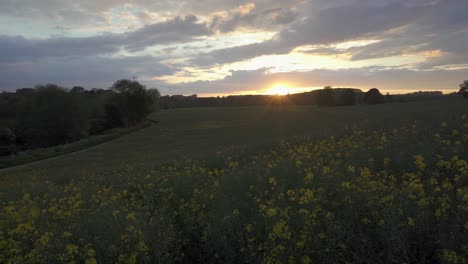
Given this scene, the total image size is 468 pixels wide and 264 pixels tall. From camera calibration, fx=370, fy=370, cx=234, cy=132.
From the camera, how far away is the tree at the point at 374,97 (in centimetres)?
7769

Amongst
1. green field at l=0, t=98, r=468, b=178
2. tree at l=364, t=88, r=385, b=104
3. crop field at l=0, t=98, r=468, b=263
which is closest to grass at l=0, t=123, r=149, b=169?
green field at l=0, t=98, r=468, b=178

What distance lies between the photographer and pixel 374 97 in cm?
7788

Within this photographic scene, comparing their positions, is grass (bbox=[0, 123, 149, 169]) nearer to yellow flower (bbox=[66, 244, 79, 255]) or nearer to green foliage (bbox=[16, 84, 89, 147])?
green foliage (bbox=[16, 84, 89, 147])

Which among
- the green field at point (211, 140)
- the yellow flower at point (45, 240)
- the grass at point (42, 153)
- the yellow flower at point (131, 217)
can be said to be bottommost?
the grass at point (42, 153)

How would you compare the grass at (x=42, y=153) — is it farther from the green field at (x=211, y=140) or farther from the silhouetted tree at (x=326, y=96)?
the silhouetted tree at (x=326, y=96)

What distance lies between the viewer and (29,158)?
4028 centimetres

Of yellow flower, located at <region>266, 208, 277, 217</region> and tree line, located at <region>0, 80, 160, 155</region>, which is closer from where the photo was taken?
yellow flower, located at <region>266, 208, 277, 217</region>

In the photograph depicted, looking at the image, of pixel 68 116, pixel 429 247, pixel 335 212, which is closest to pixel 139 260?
pixel 335 212

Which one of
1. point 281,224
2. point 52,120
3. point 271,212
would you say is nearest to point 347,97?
point 52,120

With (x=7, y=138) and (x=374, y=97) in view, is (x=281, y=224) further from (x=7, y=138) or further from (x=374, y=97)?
(x=374, y=97)

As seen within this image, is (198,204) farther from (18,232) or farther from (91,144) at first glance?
(91,144)

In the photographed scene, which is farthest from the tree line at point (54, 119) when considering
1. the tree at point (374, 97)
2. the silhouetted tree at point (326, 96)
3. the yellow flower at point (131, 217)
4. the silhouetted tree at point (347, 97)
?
the yellow flower at point (131, 217)

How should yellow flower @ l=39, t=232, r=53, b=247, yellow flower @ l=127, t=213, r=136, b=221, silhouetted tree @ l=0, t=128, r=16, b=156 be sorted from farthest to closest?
silhouetted tree @ l=0, t=128, r=16, b=156, yellow flower @ l=127, t=213, r=136, b=221, yellow flower @ l=39, t=232, r=53, b=247

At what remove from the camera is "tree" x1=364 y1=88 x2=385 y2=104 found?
7769 cm
